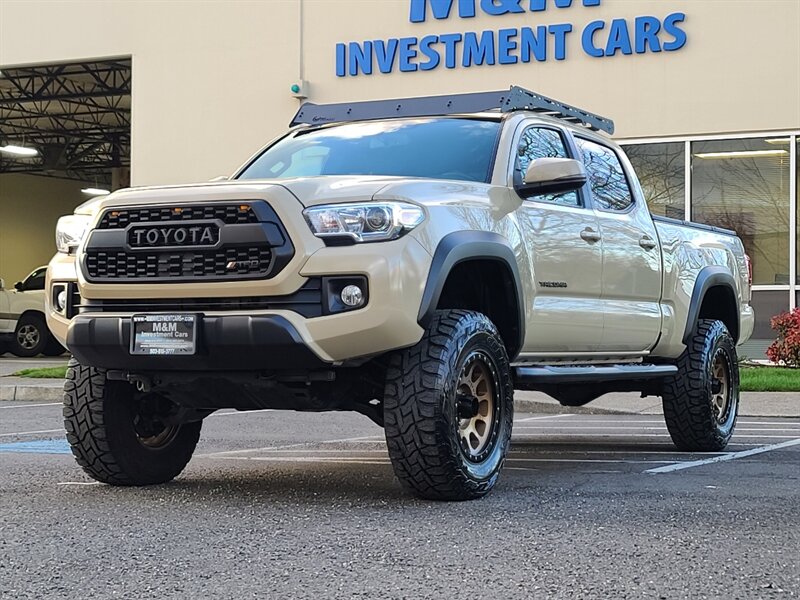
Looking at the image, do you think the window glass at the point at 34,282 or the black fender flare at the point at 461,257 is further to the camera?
the window glass at the point at 34,282

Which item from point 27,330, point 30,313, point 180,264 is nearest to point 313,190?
point 180,264

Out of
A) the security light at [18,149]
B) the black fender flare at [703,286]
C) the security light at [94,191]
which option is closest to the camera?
the black fender flare at [703,286]

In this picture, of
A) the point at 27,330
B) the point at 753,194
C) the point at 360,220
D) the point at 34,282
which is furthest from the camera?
the point at 27,330

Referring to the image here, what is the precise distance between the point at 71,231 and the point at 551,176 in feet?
8.10

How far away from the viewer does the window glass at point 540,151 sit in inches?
269

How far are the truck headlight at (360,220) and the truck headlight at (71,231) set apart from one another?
139cm

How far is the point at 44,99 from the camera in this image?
32438 millimetres

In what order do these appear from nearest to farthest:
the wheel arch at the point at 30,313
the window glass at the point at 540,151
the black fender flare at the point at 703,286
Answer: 1. the window glass at the point at 540,151
2. the black fender flare at the point at 703,286
3. the wheel arch at the point at 30,313

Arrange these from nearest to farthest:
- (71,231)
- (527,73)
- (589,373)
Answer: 1. (71,231)
2. (589,373)
3. (527,73)

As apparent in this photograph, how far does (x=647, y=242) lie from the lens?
7902mm

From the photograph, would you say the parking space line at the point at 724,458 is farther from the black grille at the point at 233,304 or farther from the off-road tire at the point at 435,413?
the black grille at the point at 233,304

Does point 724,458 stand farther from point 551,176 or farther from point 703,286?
point 551,176

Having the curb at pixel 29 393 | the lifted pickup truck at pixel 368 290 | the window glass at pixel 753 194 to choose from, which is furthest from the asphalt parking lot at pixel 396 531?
the window glass at pixel 753 194

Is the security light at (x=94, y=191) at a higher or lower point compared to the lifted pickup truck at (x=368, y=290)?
higher
